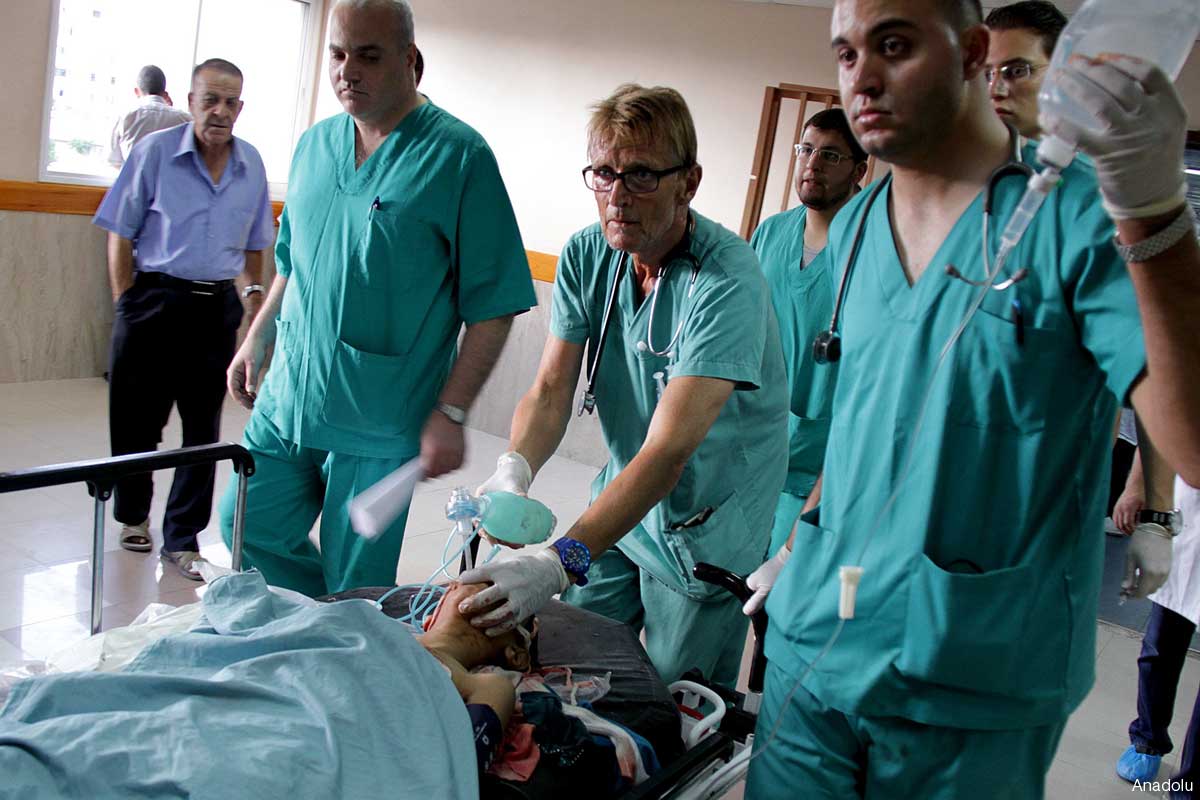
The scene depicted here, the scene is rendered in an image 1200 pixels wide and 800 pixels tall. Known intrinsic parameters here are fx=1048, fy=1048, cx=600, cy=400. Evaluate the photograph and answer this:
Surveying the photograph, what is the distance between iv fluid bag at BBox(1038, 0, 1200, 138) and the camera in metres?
1.01

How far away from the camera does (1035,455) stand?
3.99 ft

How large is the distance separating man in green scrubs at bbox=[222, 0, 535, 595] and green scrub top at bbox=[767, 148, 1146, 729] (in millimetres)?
1253

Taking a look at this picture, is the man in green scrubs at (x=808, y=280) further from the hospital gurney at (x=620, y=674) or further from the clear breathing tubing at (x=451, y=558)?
the clear breathing tubing at (x=451, y=558)

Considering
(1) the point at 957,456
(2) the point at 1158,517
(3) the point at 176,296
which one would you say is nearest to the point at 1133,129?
(1) the point at 957,456

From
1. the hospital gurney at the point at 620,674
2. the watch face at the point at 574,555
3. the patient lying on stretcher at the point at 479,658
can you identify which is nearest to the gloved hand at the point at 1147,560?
the hospital gurney at the point at 620,674

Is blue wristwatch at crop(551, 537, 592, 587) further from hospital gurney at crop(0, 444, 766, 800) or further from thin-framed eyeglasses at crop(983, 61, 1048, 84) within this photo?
thin-framed eyeglasses at crop(983, 61, 1048, 84)

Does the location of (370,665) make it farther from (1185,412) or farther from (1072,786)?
(1072,786)

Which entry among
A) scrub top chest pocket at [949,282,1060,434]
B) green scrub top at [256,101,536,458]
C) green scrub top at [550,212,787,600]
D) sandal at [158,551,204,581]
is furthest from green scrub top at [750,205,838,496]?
sandal at [158,551,204,581]

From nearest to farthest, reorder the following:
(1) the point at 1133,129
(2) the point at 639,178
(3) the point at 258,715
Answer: (1) the point at 1133,129
(3) the point at 258,715
(2) the point at 639,178

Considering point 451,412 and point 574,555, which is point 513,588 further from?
point 451,412

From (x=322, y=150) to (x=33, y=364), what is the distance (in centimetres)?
370

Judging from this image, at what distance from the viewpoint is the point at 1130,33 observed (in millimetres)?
1014

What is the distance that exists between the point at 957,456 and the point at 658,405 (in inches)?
31.7

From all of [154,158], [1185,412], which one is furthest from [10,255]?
[1185,412]
